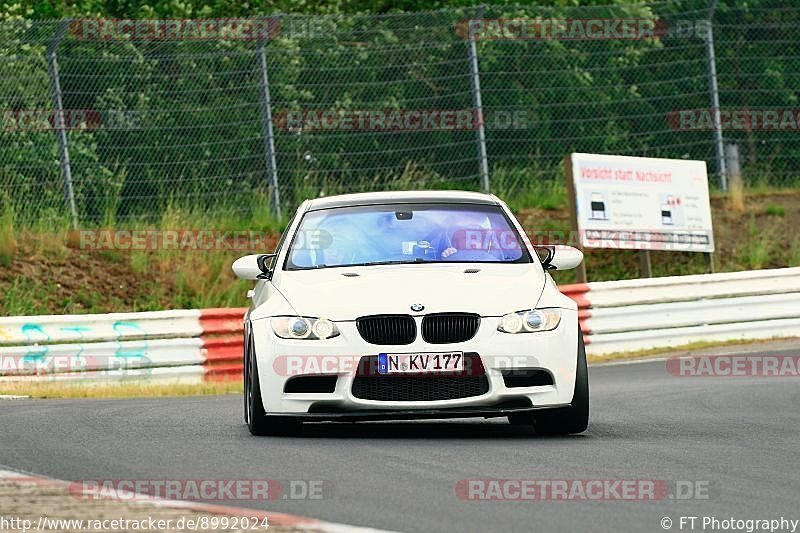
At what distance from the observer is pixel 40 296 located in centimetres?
2125

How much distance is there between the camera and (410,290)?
9.84m

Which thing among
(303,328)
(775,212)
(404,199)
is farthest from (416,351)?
(775,212)

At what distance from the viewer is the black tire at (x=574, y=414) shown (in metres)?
9.94

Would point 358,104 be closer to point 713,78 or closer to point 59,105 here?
point 59,105

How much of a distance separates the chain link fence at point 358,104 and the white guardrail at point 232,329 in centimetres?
341

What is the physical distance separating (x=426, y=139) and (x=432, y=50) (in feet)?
4.45

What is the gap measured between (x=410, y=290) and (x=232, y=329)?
9.03m

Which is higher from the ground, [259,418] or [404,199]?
[404,199]

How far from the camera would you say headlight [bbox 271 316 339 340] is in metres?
9.70

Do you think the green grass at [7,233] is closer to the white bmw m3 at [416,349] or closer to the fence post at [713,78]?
the fence post at [713,78]

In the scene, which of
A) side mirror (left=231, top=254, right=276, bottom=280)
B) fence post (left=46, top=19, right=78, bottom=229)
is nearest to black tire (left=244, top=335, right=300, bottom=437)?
side mirror (left=231, top=254, right=276, bottom=280)

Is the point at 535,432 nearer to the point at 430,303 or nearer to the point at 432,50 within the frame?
the point at 430,303

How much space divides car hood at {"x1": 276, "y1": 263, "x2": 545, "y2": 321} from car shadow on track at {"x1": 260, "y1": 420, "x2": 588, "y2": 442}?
2.65 ft

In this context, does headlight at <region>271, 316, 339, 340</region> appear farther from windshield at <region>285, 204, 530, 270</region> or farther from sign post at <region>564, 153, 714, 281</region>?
sign post at <region>564, 153, 714, 281</region>
